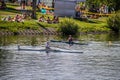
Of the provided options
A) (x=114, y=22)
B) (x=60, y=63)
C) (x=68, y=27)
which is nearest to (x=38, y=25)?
(x=68, y=27)

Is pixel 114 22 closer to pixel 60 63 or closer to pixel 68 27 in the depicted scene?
pixel 68 27

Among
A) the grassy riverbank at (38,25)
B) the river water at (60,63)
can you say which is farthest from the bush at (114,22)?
the river water at (60,63)

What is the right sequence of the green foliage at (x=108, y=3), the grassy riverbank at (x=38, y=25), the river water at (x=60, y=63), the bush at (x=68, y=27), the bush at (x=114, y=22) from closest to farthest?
the river water at (x=60, y=63) < the grassy riverbank at (x=38, y=25) < the bush at (x=68, y=27) < the bush at (x=114, y=22) < the green foliage at (x=108, y=3)

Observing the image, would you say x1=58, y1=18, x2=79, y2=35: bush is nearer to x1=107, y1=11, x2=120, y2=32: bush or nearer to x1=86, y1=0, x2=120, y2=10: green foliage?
x1=107, y1=11, x2=120, y2=32: bush

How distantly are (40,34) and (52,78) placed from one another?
4942cm

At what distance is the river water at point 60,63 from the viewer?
5507 centimetres

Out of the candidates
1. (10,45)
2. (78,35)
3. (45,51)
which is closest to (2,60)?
(45,51)

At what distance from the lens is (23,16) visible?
109m

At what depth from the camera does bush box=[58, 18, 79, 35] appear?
102m

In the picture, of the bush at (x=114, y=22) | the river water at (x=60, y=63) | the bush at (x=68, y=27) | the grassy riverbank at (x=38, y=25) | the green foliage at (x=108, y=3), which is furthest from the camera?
the green foliage at (x=108, y=3)

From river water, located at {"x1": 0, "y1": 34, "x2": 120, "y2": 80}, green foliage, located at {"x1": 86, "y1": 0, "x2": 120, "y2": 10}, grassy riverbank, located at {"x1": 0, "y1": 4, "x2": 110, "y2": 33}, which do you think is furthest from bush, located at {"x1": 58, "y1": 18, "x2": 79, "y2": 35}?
green foliage, located at {"x1": 86, "y1": 0, "x2": 120, "y2": 10}

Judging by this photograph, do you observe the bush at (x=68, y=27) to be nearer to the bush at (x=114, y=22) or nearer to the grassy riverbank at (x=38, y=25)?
the grassy riverbank at (x=38, y=25)

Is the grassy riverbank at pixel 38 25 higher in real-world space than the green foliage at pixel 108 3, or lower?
lower

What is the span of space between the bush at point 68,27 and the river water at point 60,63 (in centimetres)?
1406
